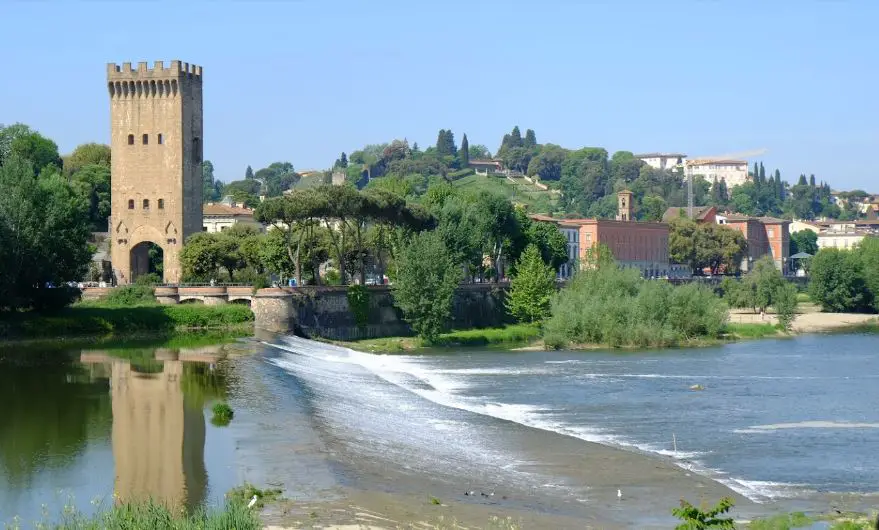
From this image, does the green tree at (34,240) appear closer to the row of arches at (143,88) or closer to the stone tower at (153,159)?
the stone tower at (153,159)

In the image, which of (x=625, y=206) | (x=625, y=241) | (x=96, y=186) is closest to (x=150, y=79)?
(x=96, y=186)

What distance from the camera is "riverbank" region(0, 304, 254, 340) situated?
55.6m

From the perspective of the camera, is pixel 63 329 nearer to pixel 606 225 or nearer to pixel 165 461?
pixel 165 461

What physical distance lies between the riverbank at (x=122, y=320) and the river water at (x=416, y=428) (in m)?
5.40

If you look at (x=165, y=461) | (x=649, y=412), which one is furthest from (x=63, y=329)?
(x=165, y=461)

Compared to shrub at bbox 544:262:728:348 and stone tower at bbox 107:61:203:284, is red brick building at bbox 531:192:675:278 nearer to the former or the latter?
shrub at bbox 544:262:728:348

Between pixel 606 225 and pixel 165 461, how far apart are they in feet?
390

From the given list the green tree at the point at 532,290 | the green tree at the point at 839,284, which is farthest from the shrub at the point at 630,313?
the green tree at the point at 839,284

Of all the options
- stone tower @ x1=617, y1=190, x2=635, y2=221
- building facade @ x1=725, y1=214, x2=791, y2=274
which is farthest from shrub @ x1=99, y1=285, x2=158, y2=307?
building facade @ x1=725, y1=214, x2=791, y2=274

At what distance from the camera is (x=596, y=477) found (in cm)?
2784

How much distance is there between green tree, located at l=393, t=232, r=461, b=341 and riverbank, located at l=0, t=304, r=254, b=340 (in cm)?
932

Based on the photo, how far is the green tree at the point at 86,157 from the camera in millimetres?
107800

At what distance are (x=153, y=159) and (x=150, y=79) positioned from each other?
15.3 feet

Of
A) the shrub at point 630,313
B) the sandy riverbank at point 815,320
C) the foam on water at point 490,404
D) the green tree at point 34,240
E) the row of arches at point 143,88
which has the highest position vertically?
the row of arches at point 143,88
